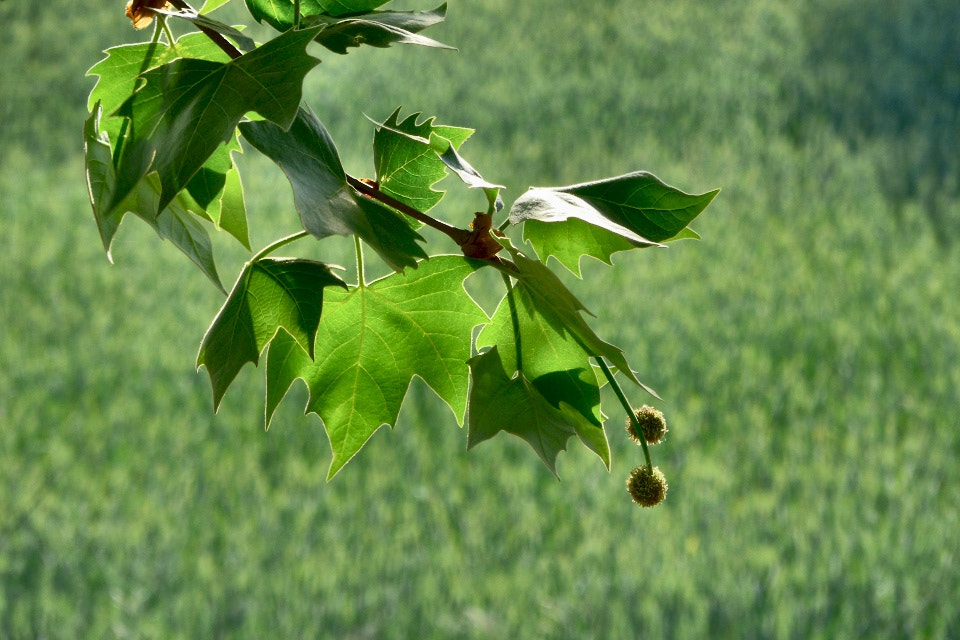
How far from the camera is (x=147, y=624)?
7.23 ft

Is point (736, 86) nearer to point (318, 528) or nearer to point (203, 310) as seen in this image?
point (203, 310)

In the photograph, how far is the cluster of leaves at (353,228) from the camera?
347mm

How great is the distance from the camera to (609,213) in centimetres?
41

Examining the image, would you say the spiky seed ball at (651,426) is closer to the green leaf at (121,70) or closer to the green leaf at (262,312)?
the green leaf at (262,312)

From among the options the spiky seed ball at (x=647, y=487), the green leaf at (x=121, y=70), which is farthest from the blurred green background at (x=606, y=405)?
the green leaf at (x=121, y=70)

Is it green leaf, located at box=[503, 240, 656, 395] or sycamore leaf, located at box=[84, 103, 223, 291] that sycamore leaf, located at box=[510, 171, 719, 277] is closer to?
green leaf, located at box=[503, 240, 656, 395]

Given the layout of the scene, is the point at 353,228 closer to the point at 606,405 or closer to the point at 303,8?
the point at 303,8

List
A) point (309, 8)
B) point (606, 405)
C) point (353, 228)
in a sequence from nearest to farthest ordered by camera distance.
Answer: point (353, 228) → point (309, 8) → point (606, 405)

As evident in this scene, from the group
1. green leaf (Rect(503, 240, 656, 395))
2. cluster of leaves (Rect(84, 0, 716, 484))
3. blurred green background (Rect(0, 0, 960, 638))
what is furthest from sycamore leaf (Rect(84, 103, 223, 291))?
blurred green background (Rect(0, 0, 960, 638))

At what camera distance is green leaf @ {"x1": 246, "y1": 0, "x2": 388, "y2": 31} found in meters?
0.44

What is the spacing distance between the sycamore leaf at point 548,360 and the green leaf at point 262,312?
72 mm

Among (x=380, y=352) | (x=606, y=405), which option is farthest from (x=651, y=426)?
(x=606, y=405)

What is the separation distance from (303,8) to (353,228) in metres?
0.15

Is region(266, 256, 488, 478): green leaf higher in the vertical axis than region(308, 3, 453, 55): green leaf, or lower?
lower
